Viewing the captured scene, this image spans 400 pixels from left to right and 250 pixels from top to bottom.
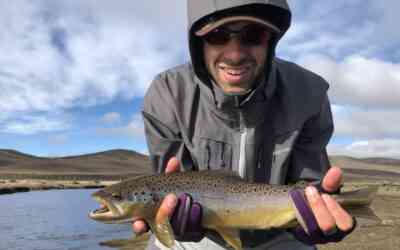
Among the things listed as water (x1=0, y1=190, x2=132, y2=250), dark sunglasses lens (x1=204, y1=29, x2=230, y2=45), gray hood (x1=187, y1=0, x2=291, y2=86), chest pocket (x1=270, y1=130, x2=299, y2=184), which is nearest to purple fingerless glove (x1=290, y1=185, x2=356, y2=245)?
chest pocket (x1=270, y1=130, x2=299, y2=184)

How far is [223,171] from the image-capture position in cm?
370

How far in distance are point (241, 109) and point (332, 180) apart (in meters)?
0.86

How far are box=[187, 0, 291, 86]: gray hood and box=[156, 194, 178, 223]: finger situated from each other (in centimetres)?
100

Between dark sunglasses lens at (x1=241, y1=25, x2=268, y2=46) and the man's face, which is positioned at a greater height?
dark sunglasses lens at (x1=241, y1=25, x2=268, y2=46)

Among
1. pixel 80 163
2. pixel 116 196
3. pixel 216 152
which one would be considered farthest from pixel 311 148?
pixel 80 163

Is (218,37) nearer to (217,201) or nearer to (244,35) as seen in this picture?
(244,35)

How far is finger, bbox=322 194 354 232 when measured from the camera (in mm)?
3334

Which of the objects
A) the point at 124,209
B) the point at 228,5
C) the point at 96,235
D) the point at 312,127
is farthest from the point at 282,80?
the point at 96,235

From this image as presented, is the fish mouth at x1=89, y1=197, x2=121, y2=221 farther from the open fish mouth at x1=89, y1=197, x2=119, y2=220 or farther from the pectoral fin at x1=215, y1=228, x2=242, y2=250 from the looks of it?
the pectoral fin at x1=215, y1=228, x2=242, y2=250

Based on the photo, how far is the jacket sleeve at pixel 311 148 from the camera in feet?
13.2

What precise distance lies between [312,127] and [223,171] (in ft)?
2.78

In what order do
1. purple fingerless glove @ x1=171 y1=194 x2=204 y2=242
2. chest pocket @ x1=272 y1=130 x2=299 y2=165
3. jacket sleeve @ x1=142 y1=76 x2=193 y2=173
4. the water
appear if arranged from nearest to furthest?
purple fingerless glove @ x1=171 y1=194 x2=204 y2=242 < chest pocket @ x1=272 y1=130 x2=299 y2=165 < jacket sleeve @ x1=142 y1=76 x2=193 y2=173 < the water

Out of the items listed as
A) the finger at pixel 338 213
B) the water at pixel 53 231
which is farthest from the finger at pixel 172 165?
the water at pixel 53 231

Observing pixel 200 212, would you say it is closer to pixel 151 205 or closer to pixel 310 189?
pixel 151 205
